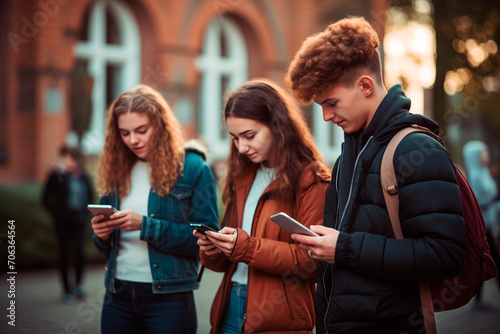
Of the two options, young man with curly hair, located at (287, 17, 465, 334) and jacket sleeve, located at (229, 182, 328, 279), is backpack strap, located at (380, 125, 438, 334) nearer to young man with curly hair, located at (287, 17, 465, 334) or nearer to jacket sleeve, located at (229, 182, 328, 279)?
young man with curly hair, located at (287, 17, 465, 334)

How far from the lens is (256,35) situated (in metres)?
14.2

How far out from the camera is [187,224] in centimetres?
306

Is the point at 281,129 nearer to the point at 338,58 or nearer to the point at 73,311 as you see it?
the point at 338,58

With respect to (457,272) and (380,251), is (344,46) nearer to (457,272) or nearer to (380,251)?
(380,251)

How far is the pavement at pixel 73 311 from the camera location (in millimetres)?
5777

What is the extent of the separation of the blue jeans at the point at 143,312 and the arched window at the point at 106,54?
8684 millimetres

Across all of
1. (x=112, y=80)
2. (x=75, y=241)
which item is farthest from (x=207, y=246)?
(x=112, y=80)

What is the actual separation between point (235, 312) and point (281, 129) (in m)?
0.91

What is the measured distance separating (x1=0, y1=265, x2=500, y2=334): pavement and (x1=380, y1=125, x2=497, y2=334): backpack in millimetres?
4036

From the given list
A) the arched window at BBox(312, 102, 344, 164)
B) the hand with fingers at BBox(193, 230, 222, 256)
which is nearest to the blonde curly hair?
the hand with fingers at BBox(193, 230, 222, 256)

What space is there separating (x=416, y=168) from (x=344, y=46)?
0.54 meters

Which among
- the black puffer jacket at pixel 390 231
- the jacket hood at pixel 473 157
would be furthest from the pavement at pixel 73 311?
the black puffer jacket at pixel 390 231

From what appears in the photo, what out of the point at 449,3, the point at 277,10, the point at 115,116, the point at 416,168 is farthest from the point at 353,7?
the point at 416,168

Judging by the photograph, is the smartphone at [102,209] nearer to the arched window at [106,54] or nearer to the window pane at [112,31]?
the arched window at [106,54]
